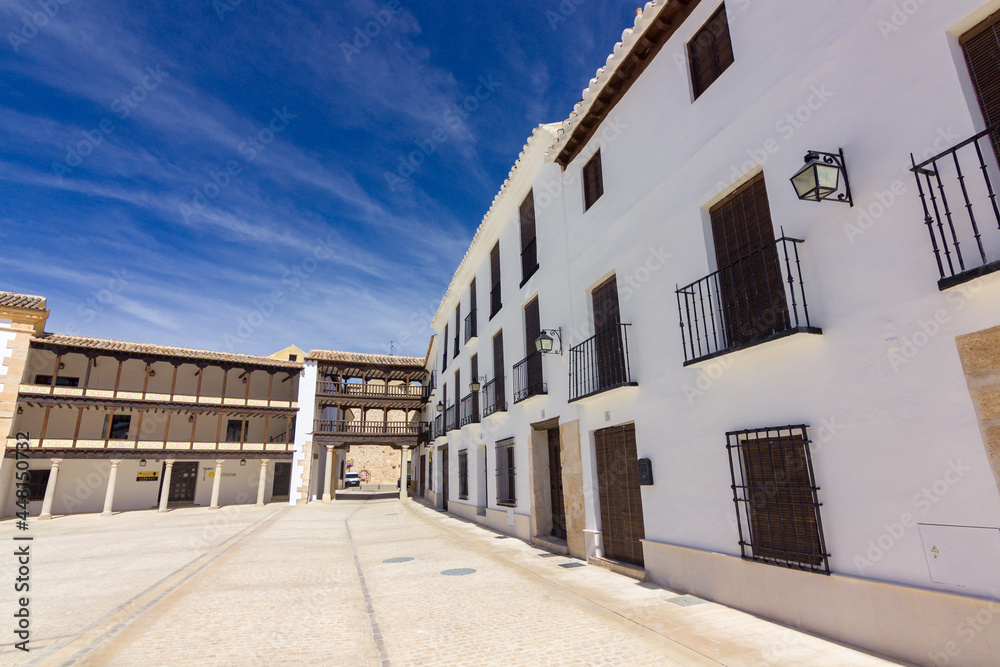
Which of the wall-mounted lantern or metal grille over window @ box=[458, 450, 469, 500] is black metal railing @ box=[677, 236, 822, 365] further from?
metal grille over window @ box=[458, 450, 469, 500]

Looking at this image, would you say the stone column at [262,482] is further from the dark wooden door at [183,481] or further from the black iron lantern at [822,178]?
the black iron lantern at [822,178]

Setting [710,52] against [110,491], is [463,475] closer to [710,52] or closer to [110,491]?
[710,52]

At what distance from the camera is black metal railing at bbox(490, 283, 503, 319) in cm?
1466

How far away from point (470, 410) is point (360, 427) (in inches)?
542

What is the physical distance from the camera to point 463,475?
1823cm

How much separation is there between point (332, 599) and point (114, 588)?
3.59 metres

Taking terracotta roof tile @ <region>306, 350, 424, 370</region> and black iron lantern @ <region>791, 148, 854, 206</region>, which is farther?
terracotta roof tile @ <region>306, 350, 424, 370</region>

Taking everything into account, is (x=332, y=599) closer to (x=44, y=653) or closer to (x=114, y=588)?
(x=44, y=653)

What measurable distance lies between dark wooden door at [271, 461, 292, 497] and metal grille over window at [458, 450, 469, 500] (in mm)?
16850

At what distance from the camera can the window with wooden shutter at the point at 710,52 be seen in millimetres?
6316

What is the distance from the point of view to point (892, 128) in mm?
4172

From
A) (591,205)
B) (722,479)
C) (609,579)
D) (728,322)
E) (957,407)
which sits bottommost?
(609,579)

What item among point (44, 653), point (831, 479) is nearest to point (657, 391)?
point (831, 479)

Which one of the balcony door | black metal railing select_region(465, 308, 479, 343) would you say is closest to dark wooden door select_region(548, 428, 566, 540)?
the balcony door
